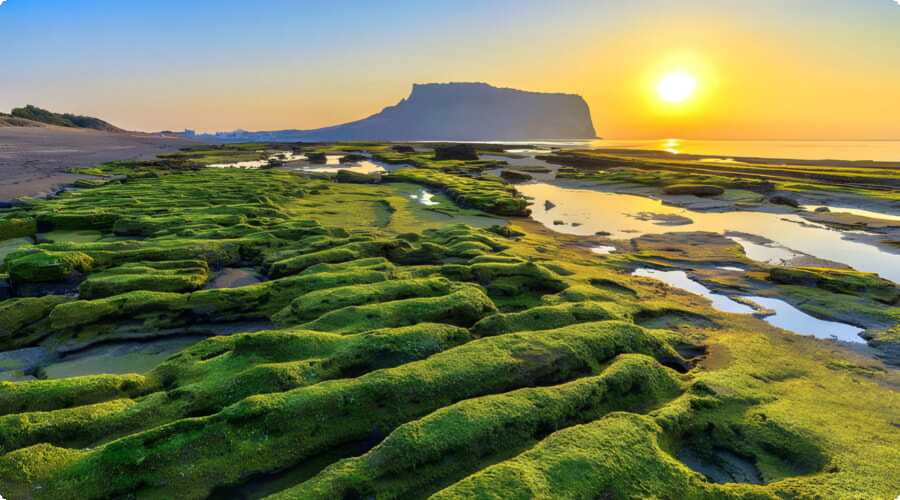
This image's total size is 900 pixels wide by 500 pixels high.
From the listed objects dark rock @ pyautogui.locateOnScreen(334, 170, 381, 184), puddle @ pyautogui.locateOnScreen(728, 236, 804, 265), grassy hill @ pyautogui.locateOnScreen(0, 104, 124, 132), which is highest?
grassy hill @ pyautogui.locateOnScreen(0, 104, 124, 132)

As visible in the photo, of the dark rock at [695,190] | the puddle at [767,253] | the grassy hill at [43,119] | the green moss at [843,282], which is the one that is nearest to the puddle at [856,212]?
the dark rock at [695,190]

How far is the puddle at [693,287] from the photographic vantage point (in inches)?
488

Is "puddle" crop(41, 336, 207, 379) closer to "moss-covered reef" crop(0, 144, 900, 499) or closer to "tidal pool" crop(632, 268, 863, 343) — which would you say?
"moss-covered reef" crop(0, 144, 900, 499)

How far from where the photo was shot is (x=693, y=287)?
14.3 m

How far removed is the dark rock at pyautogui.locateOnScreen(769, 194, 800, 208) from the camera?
3406cm

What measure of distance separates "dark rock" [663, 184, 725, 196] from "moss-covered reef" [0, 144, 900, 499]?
93.1ft

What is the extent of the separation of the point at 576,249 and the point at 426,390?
49.0 feet

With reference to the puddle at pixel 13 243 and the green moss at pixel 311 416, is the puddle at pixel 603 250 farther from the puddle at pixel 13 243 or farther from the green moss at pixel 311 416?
the puddle at pixel 13 243

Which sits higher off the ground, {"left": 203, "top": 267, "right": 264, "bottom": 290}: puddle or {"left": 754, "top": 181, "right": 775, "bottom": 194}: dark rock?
{"left": 754, "top": 181, "right": 775, "bottom": 194}: dark rock

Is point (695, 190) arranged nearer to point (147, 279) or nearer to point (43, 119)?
point (147, 279)

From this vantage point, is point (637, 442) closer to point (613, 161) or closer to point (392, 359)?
point (392, 359)

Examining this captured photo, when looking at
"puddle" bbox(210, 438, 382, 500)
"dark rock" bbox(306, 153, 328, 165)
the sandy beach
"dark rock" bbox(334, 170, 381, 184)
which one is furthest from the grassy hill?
"puddle" bbox(210, 438, 382, 500)

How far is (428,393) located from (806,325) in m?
11.6

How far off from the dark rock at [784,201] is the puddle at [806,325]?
29.5m
